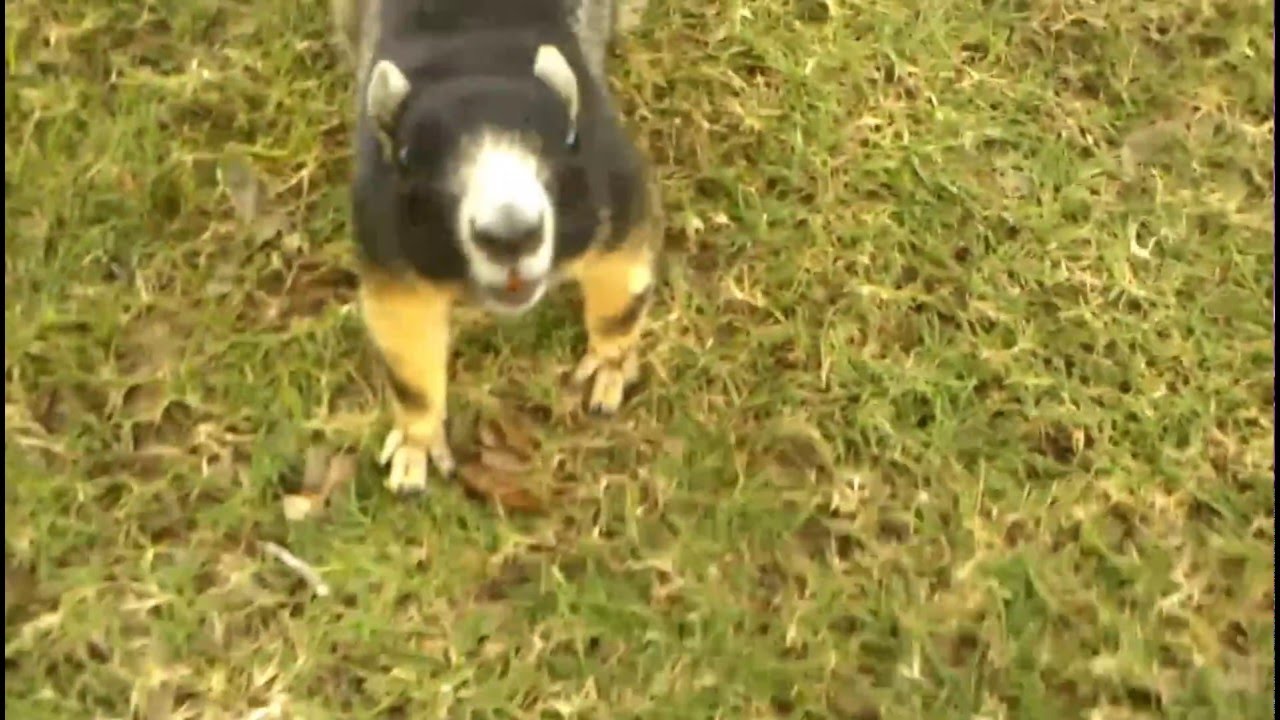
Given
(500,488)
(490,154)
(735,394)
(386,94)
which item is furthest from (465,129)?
(735,394)

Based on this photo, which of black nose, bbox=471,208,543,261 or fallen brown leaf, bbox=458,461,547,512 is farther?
fallen brown leaf, bbox=458,461,547,512

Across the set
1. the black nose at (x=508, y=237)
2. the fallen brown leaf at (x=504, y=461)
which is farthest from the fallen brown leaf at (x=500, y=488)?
the black nose at (x=508, y=237)

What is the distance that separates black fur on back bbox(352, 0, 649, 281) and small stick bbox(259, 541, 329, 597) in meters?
0.71

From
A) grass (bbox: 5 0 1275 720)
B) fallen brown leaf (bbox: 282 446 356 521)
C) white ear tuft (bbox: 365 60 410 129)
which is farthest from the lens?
fallen brown leaf (bbox: 282 446 356 521)

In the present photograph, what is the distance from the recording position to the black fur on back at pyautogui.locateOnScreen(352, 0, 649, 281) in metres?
2.28

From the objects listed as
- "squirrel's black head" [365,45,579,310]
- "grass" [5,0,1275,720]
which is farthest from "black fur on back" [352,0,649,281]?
"grass" [5,0,1275,720]

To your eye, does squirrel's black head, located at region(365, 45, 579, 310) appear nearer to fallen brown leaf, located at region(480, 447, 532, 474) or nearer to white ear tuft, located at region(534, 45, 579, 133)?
white ear tuft, located at region(534, 45, 579, 133)

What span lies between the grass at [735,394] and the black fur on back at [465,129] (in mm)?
630

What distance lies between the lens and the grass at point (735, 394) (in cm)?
287

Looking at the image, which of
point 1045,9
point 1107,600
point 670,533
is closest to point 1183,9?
point 1045,9

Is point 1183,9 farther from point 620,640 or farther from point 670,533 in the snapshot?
point 620,640

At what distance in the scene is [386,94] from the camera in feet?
7.68

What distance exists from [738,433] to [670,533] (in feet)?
0.86

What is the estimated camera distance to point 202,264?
3.25m
